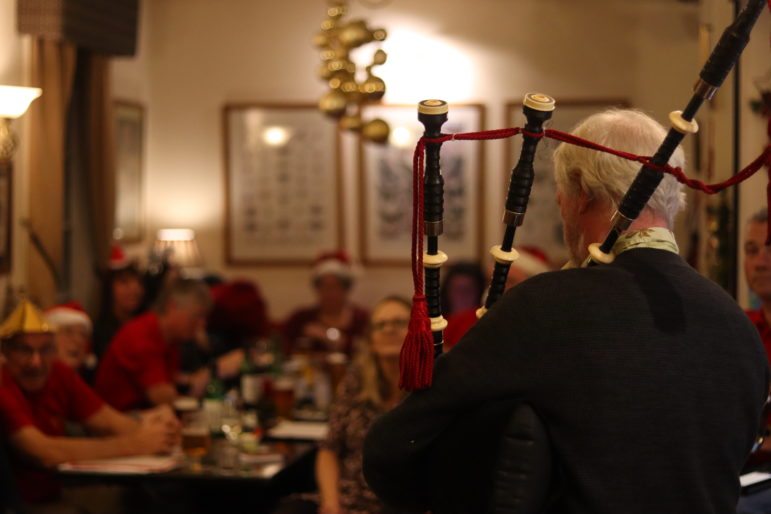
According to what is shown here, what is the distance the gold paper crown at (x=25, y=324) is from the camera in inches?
133

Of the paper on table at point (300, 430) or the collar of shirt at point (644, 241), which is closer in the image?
the collar of shirt at point (644, 241)

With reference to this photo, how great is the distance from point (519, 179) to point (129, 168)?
575cm

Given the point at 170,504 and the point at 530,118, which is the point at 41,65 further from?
the point at 530,118

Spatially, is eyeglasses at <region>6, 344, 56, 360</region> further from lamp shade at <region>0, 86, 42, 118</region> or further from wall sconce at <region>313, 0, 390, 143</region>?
wall sconce at <region>313, 0, 390, 143</region>

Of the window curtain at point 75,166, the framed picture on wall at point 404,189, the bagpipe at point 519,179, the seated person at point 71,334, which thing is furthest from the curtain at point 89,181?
the bagpipe at point 519,179

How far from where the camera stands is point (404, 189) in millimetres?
7145

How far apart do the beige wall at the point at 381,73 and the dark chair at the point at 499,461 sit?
560 cm

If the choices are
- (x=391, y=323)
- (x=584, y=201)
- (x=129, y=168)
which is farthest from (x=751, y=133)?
(x=129, y=168)

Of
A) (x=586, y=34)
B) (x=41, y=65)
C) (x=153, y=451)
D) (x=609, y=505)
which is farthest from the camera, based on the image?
(x=586, y=34)

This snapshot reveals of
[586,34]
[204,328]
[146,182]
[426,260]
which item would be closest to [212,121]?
[146,182]

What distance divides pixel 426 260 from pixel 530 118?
0.93 ft

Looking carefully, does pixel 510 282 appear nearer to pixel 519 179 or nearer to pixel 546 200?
pixel 519 179

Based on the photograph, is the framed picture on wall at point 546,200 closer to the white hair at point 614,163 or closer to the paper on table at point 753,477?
the paper on table at point 753,477

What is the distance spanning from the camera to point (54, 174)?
17.7 ft
